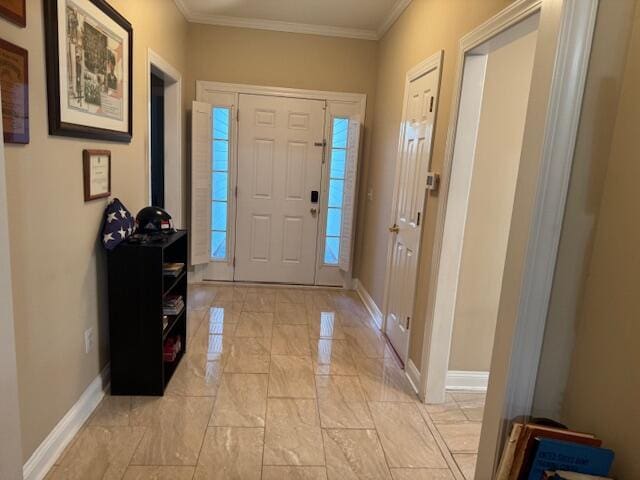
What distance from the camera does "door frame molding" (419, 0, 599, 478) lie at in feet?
4.32

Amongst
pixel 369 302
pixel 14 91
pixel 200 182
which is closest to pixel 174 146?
pixel 200 182

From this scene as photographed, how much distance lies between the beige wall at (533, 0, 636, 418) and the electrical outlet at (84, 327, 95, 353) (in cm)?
208

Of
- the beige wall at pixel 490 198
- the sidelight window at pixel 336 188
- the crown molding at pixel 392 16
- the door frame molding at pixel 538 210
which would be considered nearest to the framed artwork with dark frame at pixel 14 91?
the door frame molding at pixel 538 210

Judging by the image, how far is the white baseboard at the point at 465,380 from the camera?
8.75ft

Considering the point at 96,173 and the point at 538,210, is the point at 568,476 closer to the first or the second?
the point at 538,210

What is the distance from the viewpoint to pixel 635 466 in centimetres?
116

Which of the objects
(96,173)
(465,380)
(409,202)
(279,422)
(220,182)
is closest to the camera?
(96,173)

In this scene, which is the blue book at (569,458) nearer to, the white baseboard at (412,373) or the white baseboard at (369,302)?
the white baseboard at (412,373)

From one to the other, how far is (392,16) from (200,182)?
236cm

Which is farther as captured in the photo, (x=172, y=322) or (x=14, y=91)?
(x=172, y=322)

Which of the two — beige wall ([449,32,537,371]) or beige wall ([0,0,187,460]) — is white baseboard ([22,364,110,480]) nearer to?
beige wall ([0,0,187,460])

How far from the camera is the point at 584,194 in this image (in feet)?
4.46

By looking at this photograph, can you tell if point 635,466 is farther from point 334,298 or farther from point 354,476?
point 334,298

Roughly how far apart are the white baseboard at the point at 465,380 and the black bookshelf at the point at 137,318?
5.79ft
